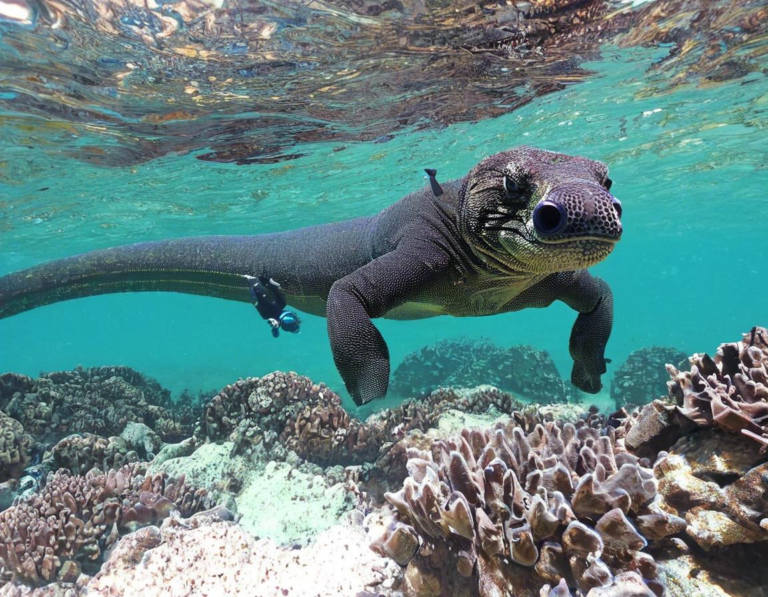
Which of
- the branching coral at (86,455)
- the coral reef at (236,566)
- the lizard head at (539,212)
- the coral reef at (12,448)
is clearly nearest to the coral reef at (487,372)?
the branching coral at (86,455)

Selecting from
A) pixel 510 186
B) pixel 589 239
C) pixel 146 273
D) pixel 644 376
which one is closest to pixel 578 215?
pixel 589 239

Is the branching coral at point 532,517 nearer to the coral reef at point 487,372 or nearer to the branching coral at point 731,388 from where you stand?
the branching coral at point 731,388

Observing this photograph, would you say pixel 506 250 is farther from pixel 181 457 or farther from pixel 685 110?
pixel 685 110

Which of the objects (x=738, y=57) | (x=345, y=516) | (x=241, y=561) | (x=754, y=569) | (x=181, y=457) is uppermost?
(x=738, y=57)

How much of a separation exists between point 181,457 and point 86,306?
8130 centimetres

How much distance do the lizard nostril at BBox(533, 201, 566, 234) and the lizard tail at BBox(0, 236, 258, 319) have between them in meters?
4.03

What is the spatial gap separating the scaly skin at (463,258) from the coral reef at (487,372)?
9.51 m

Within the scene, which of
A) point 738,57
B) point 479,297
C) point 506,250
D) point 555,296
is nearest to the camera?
point 506,250

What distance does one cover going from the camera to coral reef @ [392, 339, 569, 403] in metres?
14.6

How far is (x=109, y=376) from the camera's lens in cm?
1206

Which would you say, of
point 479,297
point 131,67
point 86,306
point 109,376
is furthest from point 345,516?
point 86,306

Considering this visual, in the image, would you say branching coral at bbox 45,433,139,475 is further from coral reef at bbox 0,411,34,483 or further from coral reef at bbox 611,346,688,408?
coral reef at bbox 611,346,688,408

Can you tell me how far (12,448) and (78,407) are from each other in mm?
2423

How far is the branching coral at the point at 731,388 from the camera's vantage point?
2562 millimetres
